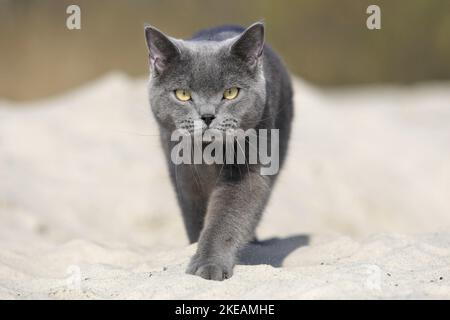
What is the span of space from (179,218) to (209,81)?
2.24 metres

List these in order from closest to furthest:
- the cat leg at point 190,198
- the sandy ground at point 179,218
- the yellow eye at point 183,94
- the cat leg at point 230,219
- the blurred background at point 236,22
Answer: the sandy ground at point 179,218 < the cat leg at point 230,219 < the yellow eye at point 183,94 < the cat leg at point 190,198 < the blurred background at point 236,22

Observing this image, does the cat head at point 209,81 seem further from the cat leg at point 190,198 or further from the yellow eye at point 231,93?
the cat leg at point 190,198

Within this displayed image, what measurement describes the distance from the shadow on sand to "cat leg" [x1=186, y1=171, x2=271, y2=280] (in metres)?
0.27

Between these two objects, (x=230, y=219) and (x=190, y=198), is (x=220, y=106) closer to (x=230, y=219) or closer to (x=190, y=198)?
(x=230, y=219)

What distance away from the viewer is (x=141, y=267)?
343 cm

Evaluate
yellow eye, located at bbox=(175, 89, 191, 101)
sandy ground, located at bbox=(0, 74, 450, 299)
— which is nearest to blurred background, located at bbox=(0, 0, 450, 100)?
sandy ground, located at bbox=(0, 74, 450, 299)

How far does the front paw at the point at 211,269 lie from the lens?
9.84 feet

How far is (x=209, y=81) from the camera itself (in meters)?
3.26

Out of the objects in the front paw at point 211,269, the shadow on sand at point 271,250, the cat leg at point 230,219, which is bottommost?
the shadow on sand at point 271,250

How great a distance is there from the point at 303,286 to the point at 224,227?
638mm

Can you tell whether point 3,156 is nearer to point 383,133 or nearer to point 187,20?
point 383,133

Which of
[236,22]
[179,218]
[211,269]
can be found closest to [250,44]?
[211,269]

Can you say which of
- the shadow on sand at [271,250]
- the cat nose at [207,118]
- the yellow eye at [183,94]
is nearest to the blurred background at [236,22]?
the shadow on sand at [271,250]

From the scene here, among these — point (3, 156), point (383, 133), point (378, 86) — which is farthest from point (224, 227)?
point (378, 86)
